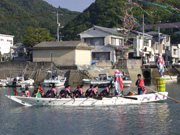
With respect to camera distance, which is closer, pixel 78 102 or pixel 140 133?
pixel 140 133

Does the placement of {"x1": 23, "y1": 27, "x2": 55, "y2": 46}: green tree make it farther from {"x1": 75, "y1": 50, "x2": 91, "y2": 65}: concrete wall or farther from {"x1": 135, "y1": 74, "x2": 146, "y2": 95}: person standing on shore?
{"x1": 135, "y1": 74, "x2": 146, "y2": 95}: person standing on shore

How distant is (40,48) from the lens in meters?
50.1

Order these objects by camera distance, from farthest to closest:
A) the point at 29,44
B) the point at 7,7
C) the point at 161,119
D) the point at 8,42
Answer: the point at 7,7 → the point at 8,42 → the point at 29,44 → the point at 161,119

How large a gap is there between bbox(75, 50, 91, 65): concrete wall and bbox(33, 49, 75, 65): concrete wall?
2.53 ft

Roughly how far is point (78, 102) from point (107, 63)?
29.8m

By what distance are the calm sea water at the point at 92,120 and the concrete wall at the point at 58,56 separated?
25.2m

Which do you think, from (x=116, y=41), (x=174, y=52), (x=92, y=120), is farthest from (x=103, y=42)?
(x=92, y=120)

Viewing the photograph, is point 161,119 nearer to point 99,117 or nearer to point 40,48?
point 99,117

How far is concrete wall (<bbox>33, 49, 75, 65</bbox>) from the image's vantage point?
160 ft

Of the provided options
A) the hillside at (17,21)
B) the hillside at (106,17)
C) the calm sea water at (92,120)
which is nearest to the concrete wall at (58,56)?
the calm sea water at (92,120)

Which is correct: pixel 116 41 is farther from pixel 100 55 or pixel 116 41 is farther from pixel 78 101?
pixel 78 101

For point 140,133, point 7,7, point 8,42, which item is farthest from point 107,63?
point 7,7

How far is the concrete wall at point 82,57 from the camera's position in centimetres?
4897

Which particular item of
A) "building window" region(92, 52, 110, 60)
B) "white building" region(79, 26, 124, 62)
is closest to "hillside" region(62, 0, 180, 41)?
"white building" region(79, 26, 124, 62)
